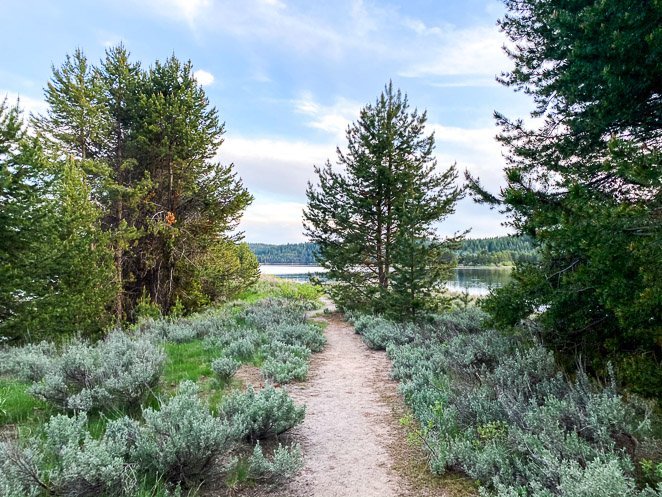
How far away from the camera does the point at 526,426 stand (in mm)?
3746

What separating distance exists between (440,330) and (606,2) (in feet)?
24.4

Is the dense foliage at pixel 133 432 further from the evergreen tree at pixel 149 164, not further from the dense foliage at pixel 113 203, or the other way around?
the evergreen tree at pixel 149 164

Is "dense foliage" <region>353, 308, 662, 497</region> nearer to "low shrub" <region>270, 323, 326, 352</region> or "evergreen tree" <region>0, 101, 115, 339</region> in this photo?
"low shrub" <region>270, 323, 326, 352</region>

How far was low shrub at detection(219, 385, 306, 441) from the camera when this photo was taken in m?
4.23

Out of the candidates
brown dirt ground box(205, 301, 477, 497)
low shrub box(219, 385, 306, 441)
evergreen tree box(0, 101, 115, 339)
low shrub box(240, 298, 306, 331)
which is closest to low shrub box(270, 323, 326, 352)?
low shrub box(240, 298, 306, 331)

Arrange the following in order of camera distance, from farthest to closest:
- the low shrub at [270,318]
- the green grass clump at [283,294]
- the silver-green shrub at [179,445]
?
the green grass clump at [283,294] < the low shrub at [270,318] < the silver-green shrub at [179,445]

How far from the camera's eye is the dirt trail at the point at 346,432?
11.5ft

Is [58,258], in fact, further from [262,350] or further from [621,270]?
[621,270]

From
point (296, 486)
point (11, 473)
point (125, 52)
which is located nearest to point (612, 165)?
point (296, 486)

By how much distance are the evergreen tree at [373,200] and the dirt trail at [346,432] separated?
7.34 metres

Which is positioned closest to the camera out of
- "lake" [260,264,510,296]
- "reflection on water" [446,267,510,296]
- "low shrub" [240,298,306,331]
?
"low shrub" [240,298,306,331]

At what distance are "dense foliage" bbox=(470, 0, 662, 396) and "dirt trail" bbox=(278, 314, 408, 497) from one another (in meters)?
2.42

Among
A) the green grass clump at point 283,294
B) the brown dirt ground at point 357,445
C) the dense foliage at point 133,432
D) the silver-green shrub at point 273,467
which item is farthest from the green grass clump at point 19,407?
the green grass clump at point 283,294

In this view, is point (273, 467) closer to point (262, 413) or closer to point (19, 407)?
point (262, 413)
